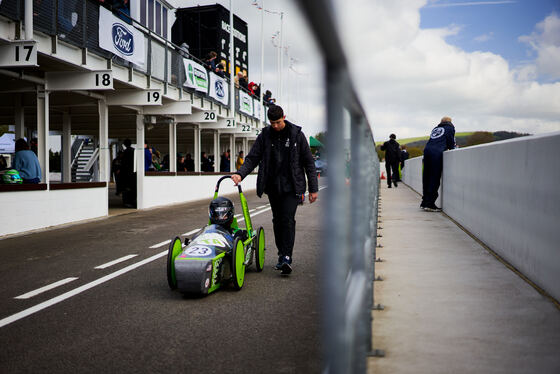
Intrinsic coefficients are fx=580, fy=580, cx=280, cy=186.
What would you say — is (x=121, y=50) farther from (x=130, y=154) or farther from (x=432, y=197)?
(x=432, y=197)

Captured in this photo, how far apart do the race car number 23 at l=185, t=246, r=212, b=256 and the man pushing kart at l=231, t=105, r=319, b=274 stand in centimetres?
101

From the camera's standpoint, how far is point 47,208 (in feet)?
43.3

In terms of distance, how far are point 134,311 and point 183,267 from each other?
0.60 meters

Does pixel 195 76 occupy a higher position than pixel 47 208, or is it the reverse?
pixel 195 76

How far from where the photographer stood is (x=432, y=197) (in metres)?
13.5

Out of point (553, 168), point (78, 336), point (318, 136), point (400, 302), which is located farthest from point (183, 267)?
point (318, 136)

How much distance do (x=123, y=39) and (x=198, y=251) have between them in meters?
11.1

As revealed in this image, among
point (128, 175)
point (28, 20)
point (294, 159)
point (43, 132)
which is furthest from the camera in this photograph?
point (128, 175)

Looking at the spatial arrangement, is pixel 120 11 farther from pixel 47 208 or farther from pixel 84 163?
pixel 84 163

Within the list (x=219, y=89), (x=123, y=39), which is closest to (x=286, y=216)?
(x=123, y=39)

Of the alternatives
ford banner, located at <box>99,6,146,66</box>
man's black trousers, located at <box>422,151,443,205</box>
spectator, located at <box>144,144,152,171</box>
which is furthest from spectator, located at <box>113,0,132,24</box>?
man's black trousers, located at <box>422,151,443,205</box>

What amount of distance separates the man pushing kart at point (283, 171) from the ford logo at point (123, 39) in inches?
369

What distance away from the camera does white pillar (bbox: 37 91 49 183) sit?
13844mm

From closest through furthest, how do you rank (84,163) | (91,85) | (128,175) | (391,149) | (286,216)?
(286,216) → (91,85) → (128,175) → (391,149) → (84,163)
